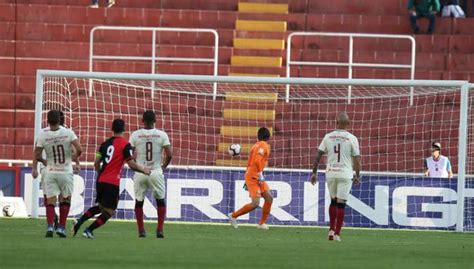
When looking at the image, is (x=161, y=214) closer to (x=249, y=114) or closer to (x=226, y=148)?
(x=226, y=148)

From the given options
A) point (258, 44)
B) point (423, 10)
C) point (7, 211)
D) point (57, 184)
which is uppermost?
point (423, 10)

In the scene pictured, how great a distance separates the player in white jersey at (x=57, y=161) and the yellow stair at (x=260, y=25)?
14643 millimetres

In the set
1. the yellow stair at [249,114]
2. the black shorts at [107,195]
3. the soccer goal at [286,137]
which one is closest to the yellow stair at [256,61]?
the soccer goal at [286,137]

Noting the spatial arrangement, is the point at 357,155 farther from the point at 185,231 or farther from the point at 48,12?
the point at 48,12

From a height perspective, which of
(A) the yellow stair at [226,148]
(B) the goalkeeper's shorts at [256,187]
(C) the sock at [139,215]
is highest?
(A) the yellow stair at [226,148]

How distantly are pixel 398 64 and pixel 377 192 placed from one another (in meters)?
7.83

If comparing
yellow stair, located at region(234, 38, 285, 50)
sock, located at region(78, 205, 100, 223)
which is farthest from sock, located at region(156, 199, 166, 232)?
yellow stair, located at region(234, 38, 285, 50)

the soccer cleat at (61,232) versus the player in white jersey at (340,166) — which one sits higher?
the player in white jersey at (340,166)

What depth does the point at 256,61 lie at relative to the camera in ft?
111

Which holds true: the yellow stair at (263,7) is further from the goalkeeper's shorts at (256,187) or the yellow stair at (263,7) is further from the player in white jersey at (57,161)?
the player in white jersey at (57,161)

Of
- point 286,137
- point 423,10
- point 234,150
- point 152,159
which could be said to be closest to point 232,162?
point 286,137

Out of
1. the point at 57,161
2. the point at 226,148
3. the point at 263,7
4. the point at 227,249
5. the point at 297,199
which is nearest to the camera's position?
the point at 227,249

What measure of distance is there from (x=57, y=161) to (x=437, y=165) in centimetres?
924

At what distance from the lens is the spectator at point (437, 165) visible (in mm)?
27266
